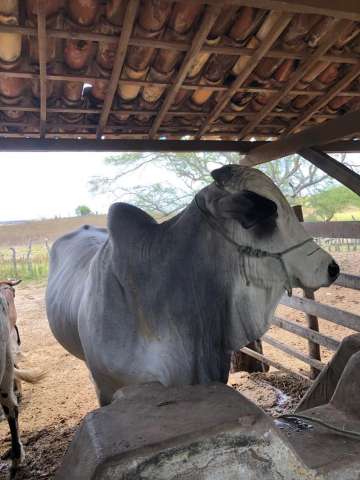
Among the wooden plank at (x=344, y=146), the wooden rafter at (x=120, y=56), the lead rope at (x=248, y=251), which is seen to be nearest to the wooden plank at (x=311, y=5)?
the wooden rafter at (x=120, y=56)

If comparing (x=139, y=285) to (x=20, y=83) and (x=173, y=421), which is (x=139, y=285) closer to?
(x=173, y=421)

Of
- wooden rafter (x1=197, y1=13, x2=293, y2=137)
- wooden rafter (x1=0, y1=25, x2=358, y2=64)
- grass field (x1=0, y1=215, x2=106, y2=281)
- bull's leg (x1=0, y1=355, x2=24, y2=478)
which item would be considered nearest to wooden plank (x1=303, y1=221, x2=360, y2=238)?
wooden rafter (x1=0, y1=25, x2=358, y2=64)

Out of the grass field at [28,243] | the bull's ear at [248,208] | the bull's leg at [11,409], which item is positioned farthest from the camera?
the grass field at [28,243]

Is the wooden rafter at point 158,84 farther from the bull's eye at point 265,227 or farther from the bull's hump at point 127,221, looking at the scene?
the bull's eye at point 265,227

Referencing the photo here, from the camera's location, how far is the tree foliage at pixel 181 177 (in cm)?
1376

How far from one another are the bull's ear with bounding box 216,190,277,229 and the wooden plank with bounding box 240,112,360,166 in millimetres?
1406

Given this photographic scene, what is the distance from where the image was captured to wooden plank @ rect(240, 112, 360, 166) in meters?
2.79

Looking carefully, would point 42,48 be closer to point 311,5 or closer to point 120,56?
point 120,56

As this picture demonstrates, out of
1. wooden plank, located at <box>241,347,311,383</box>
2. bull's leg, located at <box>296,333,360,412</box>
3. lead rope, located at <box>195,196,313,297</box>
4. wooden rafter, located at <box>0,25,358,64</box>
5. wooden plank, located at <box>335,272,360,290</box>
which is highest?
wooden rafter, located at <box>0,25,358,64</box>

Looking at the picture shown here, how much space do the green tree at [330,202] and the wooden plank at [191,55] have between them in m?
12.2

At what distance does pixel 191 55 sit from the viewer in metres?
2.33

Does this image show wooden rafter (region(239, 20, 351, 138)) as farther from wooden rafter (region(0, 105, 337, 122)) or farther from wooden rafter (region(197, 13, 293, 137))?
wooden rafter (region(197, 13, 293, 137))

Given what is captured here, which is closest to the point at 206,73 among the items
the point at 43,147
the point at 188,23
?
the point at 188,23

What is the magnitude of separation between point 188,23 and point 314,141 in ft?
4.57
